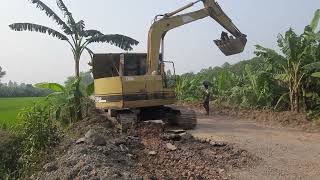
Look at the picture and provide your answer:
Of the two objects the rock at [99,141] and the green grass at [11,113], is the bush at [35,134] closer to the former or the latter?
the green grass at [11,113]

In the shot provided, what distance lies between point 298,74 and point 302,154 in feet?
20.2

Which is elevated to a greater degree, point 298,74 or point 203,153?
point 298,74

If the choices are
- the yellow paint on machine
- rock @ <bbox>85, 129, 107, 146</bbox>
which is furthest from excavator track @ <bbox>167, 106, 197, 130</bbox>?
rock @ <bbox>85, 129, 107, 146</bbox>

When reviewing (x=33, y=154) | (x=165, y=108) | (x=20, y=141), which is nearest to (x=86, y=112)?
(x=165, y=108)

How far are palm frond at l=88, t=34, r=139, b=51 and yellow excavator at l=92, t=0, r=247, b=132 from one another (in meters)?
5.09

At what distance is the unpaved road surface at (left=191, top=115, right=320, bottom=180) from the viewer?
24.5 feet

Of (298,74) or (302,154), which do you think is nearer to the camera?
(302,154)

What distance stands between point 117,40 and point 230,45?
7.21 meters

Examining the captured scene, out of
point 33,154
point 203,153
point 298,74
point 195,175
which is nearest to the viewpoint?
point 195,175

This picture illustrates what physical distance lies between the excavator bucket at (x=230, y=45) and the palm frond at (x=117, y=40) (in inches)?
264

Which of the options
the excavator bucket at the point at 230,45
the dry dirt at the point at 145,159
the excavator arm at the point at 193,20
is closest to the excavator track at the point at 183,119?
the excavator arm at the point at 193,20

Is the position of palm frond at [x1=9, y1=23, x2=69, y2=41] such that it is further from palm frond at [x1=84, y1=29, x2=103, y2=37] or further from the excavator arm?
the excavator arm

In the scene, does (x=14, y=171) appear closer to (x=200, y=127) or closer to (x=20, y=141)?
(x=20, y=141)

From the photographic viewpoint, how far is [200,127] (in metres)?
13.1
